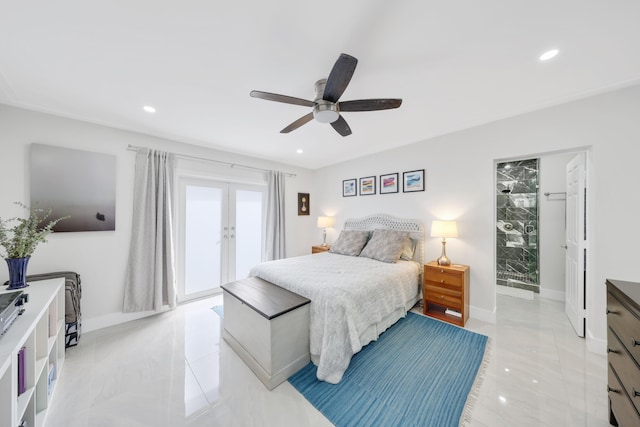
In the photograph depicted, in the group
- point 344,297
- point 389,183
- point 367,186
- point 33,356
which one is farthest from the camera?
point 367,186

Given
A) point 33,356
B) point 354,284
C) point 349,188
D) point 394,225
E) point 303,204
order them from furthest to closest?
point 303,204 → point 349,188 → point 394,225 → point 354,284 → point 33,356

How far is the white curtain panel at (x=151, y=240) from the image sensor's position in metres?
2.83

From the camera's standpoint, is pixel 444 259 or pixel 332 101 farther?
pixel 444 259

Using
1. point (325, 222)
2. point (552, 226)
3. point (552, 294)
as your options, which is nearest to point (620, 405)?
point (552, 294)

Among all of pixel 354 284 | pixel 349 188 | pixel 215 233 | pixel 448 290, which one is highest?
pixel 349 188

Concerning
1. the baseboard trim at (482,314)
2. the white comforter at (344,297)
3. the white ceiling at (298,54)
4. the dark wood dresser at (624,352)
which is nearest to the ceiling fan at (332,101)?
the white ceiling at (298,54)

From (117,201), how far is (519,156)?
491 cm

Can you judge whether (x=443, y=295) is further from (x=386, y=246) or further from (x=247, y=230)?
(x=247, y=230)

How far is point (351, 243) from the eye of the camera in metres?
3.60

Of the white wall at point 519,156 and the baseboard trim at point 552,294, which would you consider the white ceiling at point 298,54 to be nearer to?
the white wall at point 519,156

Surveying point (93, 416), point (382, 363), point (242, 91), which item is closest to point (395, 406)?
point (382, 363)

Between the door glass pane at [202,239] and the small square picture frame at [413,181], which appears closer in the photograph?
the small square picture frame at [413,181]

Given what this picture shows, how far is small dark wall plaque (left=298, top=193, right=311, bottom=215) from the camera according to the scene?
4871mm

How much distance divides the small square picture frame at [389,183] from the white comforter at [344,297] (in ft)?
4.05
